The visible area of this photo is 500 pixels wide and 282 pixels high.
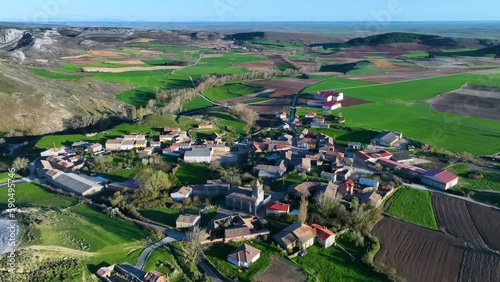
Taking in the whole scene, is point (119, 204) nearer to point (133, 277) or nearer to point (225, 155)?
point (133, 277)

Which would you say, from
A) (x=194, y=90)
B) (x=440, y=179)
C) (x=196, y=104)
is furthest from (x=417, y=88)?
(x=440, y=179)

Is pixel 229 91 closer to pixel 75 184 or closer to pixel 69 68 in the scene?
pixel 69 68

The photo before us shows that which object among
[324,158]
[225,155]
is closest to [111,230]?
[225,155]

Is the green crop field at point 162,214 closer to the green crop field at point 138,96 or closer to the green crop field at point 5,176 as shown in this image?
the green crop field at point 5,176

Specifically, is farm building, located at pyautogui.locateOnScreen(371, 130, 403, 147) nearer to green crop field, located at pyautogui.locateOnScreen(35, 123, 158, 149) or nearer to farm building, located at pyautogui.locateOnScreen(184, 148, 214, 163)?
farm building, located at pyautogui.locateOnScreen(184, 148, 214, 163)

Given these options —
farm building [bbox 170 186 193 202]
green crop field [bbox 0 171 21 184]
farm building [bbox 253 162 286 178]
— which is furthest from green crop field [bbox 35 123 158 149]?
farm building [bbox 253 162 286 178]

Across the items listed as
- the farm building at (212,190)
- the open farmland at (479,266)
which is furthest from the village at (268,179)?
the open farmland at (479,266)
